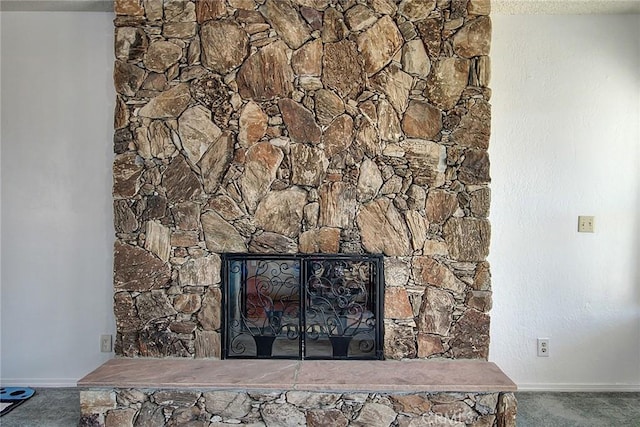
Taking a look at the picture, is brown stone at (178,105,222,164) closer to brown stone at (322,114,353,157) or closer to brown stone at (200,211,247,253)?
brown stone at (200,211,247,253)

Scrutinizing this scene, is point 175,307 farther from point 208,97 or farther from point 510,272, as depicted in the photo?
point 510,272

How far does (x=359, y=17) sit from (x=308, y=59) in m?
0.38

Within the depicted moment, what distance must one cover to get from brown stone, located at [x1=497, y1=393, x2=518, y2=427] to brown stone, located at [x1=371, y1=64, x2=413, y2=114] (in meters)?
1.66

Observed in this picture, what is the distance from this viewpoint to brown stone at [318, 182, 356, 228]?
234 centimetres

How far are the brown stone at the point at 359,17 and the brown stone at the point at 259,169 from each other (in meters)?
0.85

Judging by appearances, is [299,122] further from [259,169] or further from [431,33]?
[431,33]

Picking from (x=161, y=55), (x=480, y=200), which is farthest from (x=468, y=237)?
(x=161, y=55)

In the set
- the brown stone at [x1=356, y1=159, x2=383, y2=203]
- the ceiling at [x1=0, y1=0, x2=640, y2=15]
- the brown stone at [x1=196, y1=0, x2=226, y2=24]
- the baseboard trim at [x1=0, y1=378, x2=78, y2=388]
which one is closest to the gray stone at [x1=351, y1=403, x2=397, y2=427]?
the brown stone at [x1=356, y1=159, x2=383, y2=203]

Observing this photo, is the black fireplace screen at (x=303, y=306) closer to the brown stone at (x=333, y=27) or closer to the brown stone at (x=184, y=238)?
the brown stone at (x=184, y=238)

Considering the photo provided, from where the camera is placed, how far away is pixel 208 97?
234 centimetres

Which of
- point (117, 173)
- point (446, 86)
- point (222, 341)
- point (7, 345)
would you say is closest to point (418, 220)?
point (446, 86)

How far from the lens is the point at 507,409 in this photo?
2020mm

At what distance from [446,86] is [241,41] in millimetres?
1225

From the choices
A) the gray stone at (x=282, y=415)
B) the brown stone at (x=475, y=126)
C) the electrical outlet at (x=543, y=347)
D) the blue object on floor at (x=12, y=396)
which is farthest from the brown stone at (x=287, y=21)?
the blue object on floor at (x=12, y=396)
